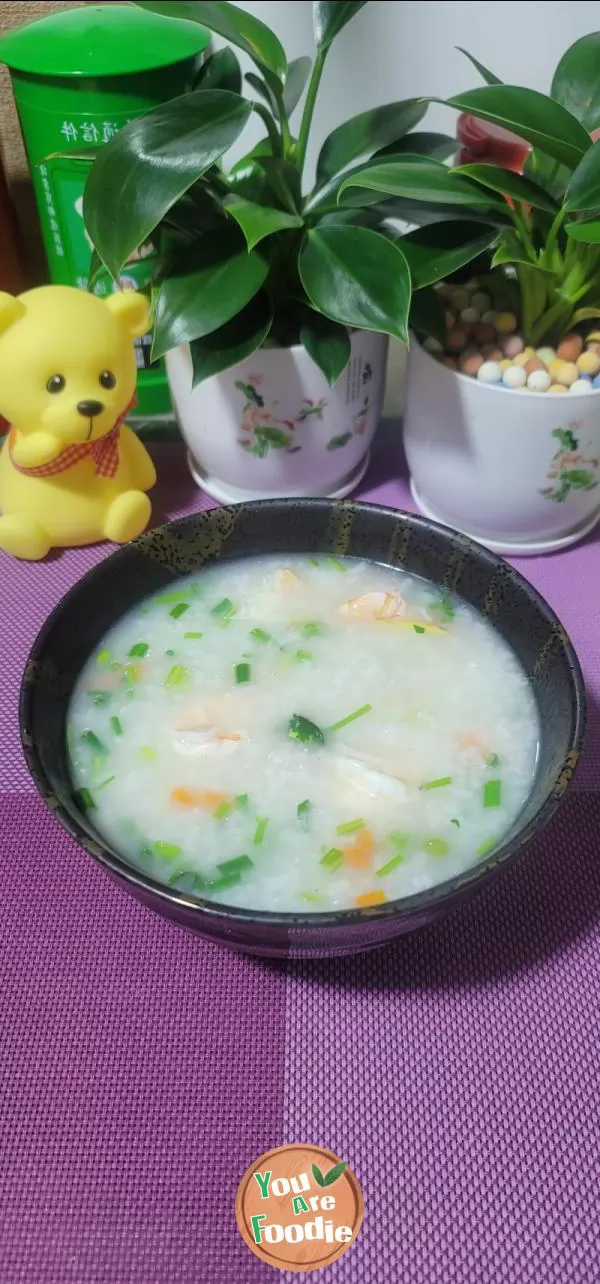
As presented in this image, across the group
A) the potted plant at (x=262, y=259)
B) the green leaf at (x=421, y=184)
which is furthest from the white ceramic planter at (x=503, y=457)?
the green leaf at (x=421, y=184)

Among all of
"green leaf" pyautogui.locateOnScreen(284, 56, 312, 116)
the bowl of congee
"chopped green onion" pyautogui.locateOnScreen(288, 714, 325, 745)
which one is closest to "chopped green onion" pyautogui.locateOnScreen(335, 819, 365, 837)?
the bowl of congee

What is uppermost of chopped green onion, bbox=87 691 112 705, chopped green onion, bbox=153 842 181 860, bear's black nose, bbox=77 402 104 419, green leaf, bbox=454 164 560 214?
green leaf, bbox=454 164 560 214

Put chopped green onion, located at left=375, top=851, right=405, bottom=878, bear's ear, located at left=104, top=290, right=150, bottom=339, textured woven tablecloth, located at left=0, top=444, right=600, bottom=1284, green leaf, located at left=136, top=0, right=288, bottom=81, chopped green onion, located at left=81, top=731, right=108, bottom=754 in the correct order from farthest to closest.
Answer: bear's ear, located at left=104, top=290, right=150, bottom=339 < green leaf, located at left=136, top=0, right=288, bottom=81 < chopped green onion, located at left=81, top=731, right=108, bottom=754 < chopped green onion, located at left=375, top=851, right=405, bottom=878 < textured woven tablecloth, located at left=0, top=444, right=600, bottom=1284

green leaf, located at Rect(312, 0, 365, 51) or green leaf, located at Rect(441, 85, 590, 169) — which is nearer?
green leaf, located at Rect(441, 85, 590, 169)

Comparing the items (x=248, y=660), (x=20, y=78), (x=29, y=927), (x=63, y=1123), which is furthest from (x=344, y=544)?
(x=20, y=78)

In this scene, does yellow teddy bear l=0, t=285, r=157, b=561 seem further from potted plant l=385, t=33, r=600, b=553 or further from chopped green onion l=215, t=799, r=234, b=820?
chopped green onion l=215, t=799, r=234, b=820

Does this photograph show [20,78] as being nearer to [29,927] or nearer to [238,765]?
[238,765]
